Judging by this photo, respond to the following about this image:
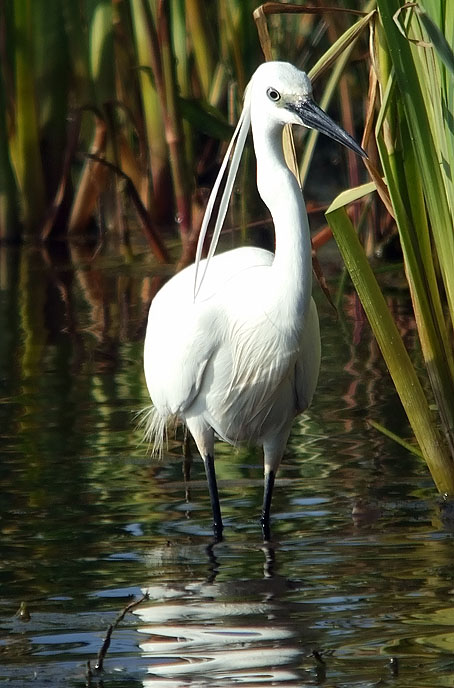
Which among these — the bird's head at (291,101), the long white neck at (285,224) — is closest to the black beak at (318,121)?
the bird's head at (291,101)

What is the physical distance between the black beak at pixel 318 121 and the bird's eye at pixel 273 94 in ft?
0.17

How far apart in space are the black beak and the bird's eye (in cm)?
5

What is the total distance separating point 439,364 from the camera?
404cm

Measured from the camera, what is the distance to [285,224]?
3.91 meters

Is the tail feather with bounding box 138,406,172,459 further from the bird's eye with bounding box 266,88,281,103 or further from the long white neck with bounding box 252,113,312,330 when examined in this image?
the bird's eye with bounding box 266,88,281,103

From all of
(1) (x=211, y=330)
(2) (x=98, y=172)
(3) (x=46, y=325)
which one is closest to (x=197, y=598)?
(1) (x=211, y=330)

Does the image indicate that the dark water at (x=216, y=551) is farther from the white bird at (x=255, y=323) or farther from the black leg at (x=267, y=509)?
the white bird at (x=255, y=323)

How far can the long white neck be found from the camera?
3908 millimetres

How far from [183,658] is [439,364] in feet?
4.37

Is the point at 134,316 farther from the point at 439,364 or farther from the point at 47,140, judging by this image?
the point at 439,364

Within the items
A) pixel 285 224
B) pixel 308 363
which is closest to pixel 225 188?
pixel 285 224

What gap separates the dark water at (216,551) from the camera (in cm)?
316

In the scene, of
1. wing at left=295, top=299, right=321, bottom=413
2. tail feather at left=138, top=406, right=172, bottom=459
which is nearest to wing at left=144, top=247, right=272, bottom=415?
tail feather at left=138, top=406, right=172, bottom=459

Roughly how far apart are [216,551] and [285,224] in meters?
1.06
